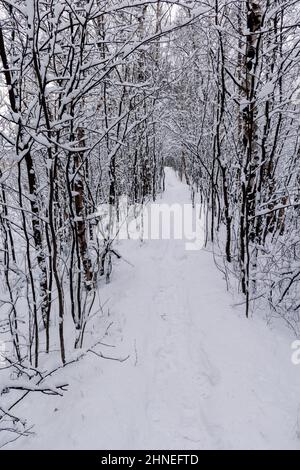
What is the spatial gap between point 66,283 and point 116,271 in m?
1.08

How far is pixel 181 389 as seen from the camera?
331 centimetres

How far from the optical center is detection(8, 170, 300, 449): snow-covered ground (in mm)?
2738

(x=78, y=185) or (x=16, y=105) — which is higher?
(x=16, y=105)

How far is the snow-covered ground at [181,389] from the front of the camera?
2738 millimetres

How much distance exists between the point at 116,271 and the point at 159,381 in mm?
3821

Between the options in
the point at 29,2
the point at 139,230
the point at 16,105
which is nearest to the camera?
the point at 29,2

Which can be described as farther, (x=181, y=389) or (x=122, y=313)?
(x=122, y=313)

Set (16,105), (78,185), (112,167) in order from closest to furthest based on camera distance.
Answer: (16,105)
(78,185)
(112,167)

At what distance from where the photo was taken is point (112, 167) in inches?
254

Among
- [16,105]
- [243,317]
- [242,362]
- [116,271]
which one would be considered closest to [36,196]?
[16,105]

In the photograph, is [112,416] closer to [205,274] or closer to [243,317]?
[243,317]

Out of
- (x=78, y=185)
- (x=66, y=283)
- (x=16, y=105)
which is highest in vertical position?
(x=16, y=105)

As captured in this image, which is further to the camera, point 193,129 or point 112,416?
point 193,129

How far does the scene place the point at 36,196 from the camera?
365 cm
